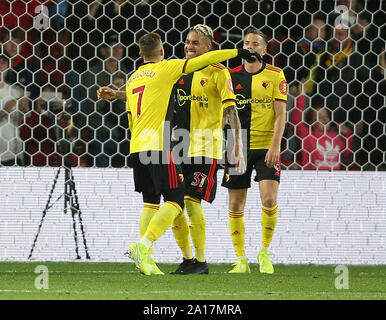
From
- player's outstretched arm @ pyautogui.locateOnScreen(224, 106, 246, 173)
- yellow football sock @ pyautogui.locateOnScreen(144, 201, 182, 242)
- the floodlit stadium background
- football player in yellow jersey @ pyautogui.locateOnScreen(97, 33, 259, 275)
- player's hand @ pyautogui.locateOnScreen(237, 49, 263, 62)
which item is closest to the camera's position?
yellow football sock @ pyautogui.locateOnScreen(144, 201, 182, 242)

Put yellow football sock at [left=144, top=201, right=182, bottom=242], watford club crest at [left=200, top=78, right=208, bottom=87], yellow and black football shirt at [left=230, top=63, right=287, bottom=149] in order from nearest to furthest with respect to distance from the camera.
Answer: yellow football sock at [left=144, top=201, right=182, bottom=242] → watford club crest at [left=200, top=78, right=208, bottom=87] → yellow and black football shirt at [left=230, top=63, right=287, bottom=149]

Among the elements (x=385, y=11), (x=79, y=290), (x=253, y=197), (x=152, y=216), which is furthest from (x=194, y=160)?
(x=385, y=11)

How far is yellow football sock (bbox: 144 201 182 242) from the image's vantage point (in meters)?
5.13

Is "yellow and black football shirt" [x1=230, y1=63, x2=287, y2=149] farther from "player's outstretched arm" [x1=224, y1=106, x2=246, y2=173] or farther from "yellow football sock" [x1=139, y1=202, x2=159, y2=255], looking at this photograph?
"yellow football sock" [x1=139, y1=202, x2=159, y2=255]

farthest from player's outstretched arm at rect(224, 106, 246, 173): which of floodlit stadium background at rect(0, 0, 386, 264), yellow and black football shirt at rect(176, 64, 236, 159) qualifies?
floodlit stadium background at rect(0, 0, 386, 264)

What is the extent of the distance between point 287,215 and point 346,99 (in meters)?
0.93

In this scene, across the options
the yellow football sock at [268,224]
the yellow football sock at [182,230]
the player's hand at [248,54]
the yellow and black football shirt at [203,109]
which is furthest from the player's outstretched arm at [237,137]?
the yellow football sock at [268,224]

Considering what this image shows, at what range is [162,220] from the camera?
5168mm

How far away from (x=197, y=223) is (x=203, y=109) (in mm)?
682

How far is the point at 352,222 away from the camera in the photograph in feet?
21.8

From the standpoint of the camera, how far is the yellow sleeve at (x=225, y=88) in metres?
5.53

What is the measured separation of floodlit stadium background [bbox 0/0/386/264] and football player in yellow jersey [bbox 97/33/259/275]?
3.70 ft

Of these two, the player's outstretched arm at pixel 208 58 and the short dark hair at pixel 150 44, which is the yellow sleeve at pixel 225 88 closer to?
the player's outstretched arm at pixel 208 58

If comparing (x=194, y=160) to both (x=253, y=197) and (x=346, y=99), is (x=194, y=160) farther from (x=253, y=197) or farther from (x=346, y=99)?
(x=346, y=99)
